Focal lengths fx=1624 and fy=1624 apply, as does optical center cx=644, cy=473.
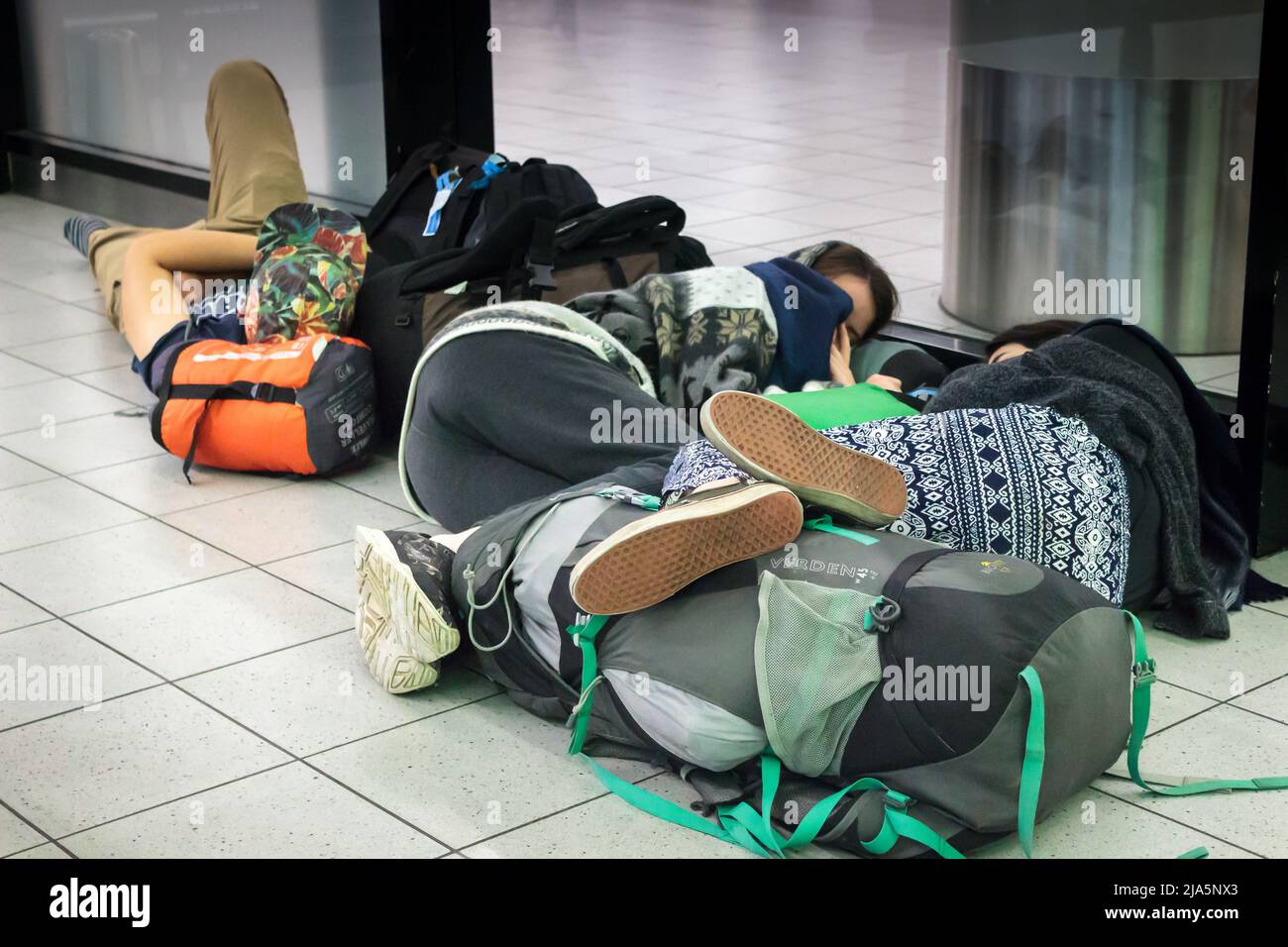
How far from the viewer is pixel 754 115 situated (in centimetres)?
551

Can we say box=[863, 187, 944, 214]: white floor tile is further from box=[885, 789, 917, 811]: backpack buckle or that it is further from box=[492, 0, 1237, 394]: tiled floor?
box=[885, 789, 917, 811]: backpack buckle

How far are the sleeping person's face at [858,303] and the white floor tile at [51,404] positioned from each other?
1.70m

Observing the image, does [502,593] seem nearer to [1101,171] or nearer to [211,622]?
[211,622]

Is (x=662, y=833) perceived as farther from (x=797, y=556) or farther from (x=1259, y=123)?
(x=1259, y=123)

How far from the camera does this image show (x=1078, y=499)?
2.34 metres

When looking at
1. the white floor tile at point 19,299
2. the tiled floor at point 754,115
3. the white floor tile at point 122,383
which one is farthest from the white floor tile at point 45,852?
the white floor tile at point 19,299

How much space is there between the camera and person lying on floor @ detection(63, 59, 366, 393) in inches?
134

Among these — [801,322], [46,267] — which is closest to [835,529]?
[801,322]

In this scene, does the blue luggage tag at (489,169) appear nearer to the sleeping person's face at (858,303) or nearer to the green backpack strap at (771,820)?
the sleeping person's face at (858,303)

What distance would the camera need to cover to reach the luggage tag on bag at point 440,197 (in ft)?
12.5

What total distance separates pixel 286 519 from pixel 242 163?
167 cm

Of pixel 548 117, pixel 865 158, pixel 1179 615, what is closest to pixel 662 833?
pixel 1179 615

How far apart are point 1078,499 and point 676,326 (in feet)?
3.00

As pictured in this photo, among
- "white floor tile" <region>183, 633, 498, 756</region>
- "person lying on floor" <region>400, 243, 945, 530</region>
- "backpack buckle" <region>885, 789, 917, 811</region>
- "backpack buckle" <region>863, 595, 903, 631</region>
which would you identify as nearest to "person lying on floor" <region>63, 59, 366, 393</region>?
"person lying on floor" <region>400, 243, 945, 530</region>
